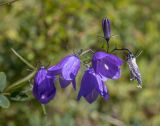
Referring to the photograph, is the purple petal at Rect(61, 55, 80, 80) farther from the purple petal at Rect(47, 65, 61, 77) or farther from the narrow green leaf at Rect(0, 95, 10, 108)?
the narrow green leaf at Rect(0, 95, 10, 108)

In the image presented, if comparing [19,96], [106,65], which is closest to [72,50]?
[19,96]

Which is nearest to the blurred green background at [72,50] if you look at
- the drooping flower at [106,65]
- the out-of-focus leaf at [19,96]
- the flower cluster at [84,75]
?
the out-of-focus leaf at [19,96]

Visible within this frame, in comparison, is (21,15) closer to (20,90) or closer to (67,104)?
(67,104)

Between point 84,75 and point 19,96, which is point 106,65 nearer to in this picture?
point 84,75

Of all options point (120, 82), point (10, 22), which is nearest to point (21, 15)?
point (10, 22)

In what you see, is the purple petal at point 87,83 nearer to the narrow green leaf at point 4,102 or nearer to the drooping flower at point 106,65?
the drooping flower at point 106,65

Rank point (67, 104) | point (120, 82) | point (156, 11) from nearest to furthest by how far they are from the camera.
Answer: point (67, 104) < point (120, 82) < point (156, 11)
